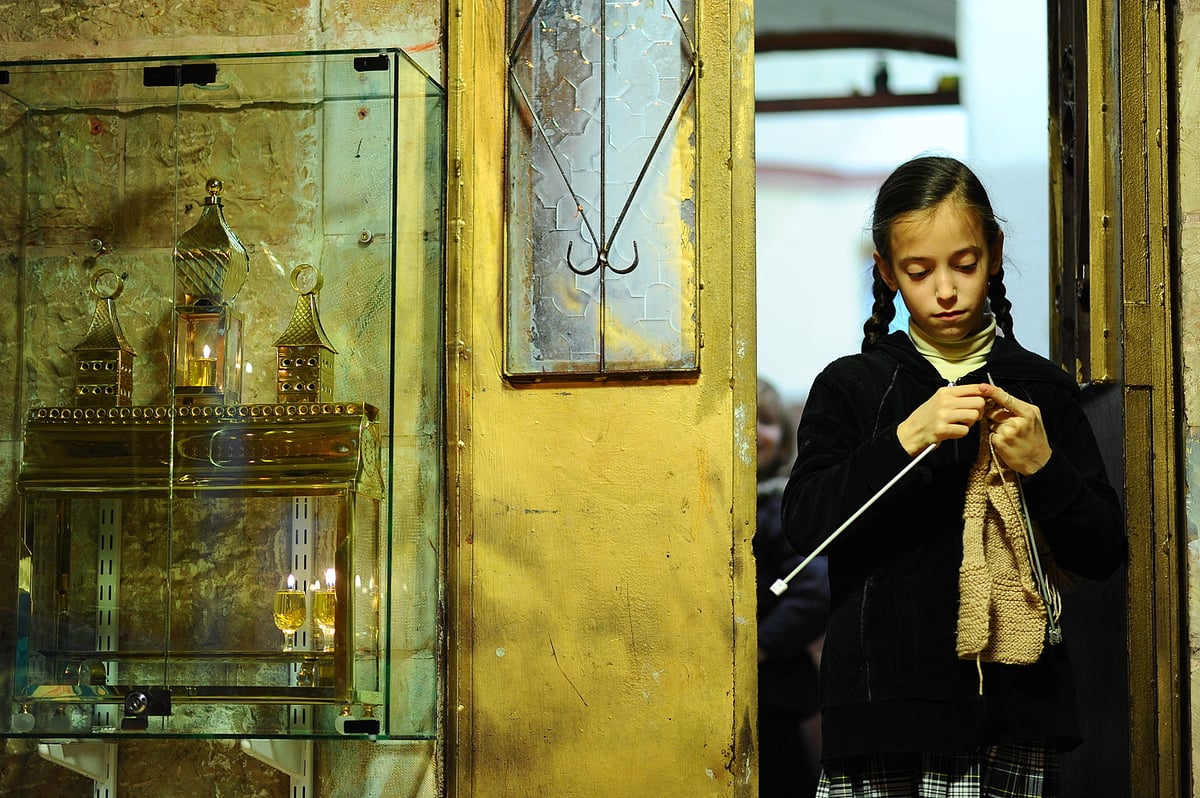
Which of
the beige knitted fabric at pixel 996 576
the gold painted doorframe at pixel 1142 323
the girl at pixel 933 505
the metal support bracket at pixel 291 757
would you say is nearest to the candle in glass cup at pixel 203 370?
the metal support bracket at pixel 291 757

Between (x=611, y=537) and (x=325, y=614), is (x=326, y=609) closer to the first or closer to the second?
(x=325, y=614)

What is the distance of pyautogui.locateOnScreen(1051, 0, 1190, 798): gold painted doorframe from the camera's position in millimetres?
2297

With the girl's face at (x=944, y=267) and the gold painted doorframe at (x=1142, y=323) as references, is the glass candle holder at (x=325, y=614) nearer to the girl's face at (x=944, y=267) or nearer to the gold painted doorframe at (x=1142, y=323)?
the girl's face at (x=944, y=267)

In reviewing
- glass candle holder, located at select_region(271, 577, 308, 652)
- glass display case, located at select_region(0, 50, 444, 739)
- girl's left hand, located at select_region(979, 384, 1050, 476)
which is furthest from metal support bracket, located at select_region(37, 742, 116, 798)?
girl's left hand, located at select_region(979, 384, 1050, 476)

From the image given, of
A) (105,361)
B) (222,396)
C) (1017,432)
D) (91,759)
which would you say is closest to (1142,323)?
(1017,432)

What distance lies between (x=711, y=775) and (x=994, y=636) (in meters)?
0.68

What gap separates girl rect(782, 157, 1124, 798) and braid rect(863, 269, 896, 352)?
45 mm

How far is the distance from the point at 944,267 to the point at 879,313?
Answer: 0.55 feet

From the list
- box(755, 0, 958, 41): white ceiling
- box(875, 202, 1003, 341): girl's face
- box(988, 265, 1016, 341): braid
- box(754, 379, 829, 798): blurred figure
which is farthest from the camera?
box(755, 0, 958, 41): white ceiling

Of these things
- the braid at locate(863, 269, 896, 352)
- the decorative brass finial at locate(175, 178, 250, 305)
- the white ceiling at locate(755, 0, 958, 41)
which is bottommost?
the braid at locate(863, 269, 896, 352)

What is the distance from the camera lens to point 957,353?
198cm

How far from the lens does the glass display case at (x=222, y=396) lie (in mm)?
2271

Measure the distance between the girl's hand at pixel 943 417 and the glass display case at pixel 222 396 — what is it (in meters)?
0.91

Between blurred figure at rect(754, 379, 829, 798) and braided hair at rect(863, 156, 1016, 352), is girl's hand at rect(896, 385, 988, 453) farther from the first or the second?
blurred figure at rect(754, 379, 829, 798)
